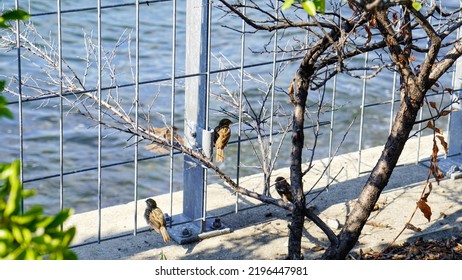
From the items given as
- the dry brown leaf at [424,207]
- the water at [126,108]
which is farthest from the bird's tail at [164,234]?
the water at [126,108]

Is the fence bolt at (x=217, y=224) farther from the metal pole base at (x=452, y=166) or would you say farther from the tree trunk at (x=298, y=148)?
the metal pole base at (x=452, y=166)

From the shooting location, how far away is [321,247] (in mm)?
5629

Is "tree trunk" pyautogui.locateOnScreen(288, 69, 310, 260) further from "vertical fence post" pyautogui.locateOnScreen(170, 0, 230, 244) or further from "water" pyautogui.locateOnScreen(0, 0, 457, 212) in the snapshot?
"water" pyautogui.locateOnScreen(0, 0, 457, 212)

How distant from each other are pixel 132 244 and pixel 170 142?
63 centimetres

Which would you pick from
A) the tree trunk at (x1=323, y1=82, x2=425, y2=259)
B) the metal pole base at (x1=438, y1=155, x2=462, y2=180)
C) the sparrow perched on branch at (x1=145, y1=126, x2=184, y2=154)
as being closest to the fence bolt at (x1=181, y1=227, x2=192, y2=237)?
the sparrow perched on branch at (x1=145, y1=126, x2=184, y2=154)

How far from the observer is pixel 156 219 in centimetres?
557

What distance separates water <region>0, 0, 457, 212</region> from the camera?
9688 millimetres

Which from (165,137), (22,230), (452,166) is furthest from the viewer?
(452,166)

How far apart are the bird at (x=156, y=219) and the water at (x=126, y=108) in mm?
2726

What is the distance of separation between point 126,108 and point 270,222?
5.08 m

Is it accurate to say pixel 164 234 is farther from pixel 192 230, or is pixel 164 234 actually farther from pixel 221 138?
pixel 221 138

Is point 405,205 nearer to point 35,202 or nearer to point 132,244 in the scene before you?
point 132,244

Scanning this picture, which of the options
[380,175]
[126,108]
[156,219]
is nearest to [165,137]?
[156,219]

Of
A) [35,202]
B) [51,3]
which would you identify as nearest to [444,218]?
[35,202]
